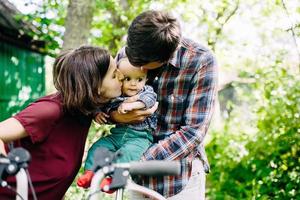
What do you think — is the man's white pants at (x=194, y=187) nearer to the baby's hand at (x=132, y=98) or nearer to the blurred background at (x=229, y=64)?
the baby's hand at (x=132, y=98)

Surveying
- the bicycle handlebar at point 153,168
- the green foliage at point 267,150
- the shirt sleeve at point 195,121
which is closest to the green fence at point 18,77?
the green foliage at point 267,150

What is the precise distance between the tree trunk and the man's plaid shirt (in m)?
4.02

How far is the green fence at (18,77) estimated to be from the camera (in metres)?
9.27

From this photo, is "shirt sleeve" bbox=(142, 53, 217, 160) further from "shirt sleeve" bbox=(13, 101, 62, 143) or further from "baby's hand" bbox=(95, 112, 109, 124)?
"shirt sleeve" bbox=(13, 101, 62, 143)

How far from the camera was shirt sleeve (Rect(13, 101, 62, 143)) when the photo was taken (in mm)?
2330

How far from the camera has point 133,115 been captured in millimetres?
Result: 2818

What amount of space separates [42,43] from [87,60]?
25.7 ft

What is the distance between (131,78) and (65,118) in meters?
0.43

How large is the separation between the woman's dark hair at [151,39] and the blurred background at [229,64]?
2.68 metres

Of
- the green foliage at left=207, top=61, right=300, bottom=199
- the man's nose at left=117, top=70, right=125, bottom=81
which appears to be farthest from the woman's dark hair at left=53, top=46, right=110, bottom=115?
the green foliage at left=207, top=61, right=300, bottom=199

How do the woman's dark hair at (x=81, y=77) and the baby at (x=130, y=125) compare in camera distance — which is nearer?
the woman's dark hair at (x=81, y=77)

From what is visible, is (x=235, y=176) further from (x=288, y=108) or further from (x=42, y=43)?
(x=42, y=43)

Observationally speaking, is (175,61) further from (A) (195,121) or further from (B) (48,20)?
(B) (48,20)

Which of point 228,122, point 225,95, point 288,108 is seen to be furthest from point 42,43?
point 225,95
